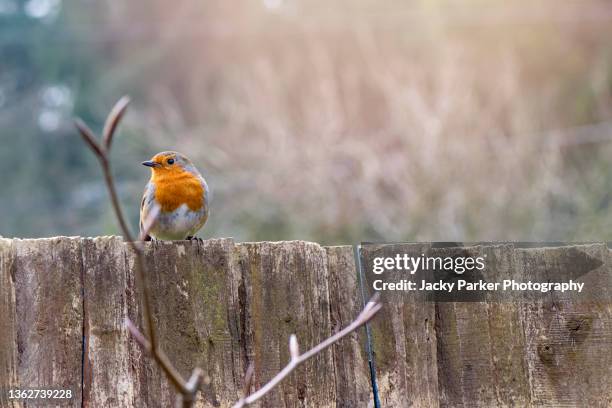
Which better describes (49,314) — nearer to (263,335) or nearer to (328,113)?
(263,335)

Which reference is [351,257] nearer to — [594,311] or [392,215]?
[594,311]

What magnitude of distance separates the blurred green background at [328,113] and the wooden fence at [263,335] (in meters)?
5.91

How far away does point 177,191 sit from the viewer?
416 cm

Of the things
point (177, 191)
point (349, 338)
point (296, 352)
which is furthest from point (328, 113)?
point (296, 352)

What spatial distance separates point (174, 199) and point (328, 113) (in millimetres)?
6572

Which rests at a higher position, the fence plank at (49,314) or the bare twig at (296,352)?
the fence plank at (49,314)

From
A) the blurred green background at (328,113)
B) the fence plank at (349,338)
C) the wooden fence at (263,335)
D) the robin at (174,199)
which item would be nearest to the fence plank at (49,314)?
the wooden fence at (263,335)

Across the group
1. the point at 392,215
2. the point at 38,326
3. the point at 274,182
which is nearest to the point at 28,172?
the point at 274,182

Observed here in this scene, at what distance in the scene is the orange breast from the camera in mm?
4137

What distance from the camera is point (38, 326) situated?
2.70 metres

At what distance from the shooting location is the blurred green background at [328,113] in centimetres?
977

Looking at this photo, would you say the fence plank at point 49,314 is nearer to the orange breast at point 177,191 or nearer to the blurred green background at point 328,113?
the orange breast at point 177,191

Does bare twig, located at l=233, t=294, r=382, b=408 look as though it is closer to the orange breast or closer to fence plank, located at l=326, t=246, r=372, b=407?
fence plank, located at l=326, t=246, r=372, b=407

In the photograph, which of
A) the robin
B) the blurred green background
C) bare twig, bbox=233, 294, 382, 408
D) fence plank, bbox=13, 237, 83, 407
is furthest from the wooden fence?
the blurred green background
